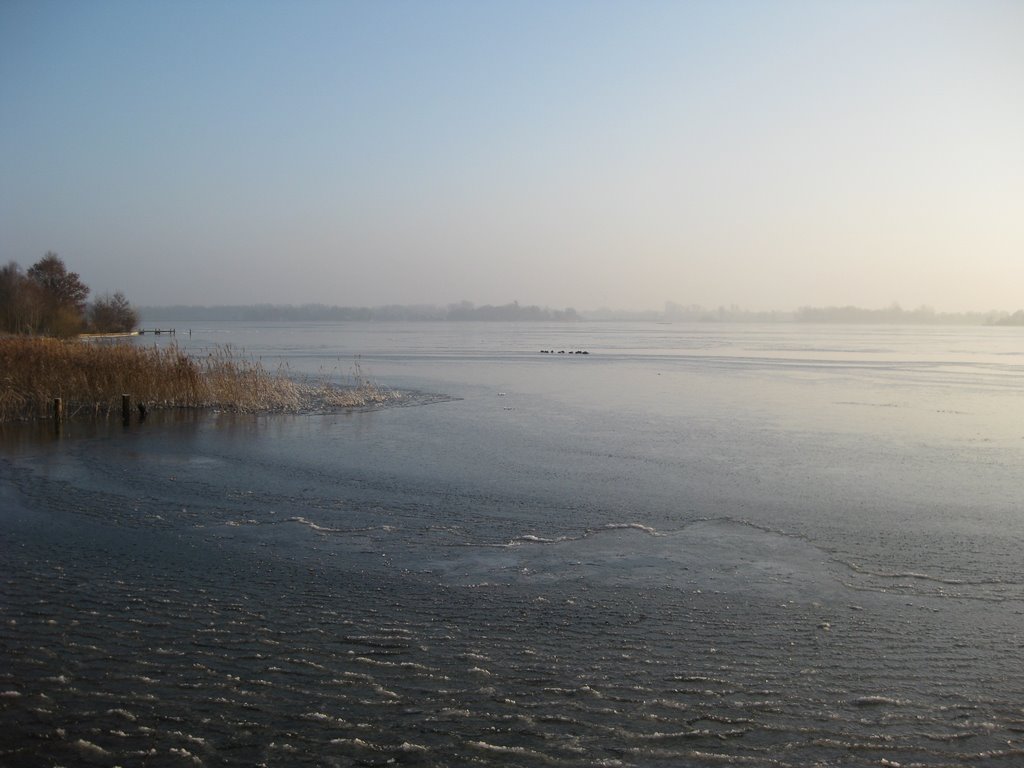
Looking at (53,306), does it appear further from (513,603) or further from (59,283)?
(513,603)

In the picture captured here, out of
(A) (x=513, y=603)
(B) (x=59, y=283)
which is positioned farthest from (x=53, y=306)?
(A) (x=513, y=603)

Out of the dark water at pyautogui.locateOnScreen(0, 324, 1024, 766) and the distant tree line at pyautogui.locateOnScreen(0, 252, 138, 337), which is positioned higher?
the distant tree line at pyautogui.locateOnScreen(0, 252, 138, 337)

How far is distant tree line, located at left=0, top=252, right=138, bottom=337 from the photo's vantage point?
44125 mm

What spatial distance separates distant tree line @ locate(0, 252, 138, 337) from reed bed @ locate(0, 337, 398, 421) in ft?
54.1

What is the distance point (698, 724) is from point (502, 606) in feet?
6.92

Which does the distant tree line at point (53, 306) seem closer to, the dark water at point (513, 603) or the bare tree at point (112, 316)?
the bare tree at point (112, 316)

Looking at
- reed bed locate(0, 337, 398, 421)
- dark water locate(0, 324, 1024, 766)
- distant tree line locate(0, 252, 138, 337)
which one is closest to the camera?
dark water locate(0, 324, 1024, 766)

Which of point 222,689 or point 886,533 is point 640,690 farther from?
point 886,533

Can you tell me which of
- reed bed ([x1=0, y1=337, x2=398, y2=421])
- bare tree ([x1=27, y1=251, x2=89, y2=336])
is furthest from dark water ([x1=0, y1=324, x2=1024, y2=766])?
bare tree ([x1=27, y1=251, x2=89, y2=336])

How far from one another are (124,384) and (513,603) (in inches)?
594

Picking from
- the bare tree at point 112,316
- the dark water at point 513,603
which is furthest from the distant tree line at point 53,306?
the dark water at point 513,603

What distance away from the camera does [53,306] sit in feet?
173

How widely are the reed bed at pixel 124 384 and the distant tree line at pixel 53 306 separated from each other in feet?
54.1

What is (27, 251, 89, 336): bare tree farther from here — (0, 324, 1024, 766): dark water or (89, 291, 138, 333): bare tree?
(0, 324, 1024, 766): dark water
